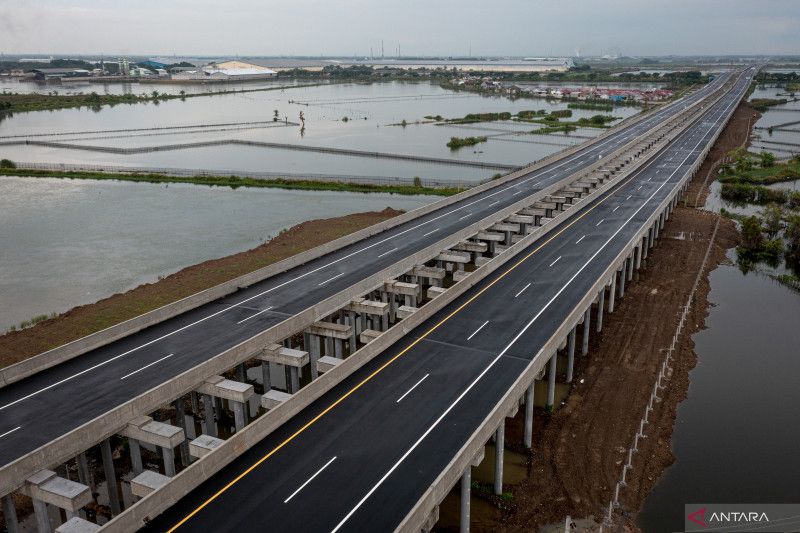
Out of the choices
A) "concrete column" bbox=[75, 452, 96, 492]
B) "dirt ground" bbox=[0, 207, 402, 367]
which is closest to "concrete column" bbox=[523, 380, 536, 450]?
"concrete column" bbox=[75, 452, 96, 492]

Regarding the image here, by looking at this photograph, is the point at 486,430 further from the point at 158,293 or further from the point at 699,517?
the point at 158,293

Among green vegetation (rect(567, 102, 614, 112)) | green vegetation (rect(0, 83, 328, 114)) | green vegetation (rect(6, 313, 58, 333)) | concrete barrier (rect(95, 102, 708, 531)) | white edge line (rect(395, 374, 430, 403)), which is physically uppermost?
green vegetation (rect(0, 83, 328, 114))

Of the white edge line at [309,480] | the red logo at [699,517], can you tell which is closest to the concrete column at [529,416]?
the red logo at [699,517]

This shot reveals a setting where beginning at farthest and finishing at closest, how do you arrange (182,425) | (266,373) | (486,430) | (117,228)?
(117,228) < (266,373) < (182,425) < (486,430)

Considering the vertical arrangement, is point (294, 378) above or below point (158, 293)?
below

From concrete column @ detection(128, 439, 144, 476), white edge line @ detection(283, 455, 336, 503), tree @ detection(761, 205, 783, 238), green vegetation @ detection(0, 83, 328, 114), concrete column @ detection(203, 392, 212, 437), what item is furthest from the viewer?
green vegetation @ detection(0, 83, 328, 114)

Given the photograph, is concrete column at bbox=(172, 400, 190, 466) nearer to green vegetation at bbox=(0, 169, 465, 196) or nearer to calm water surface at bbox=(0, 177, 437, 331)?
calm water surface at bbox=(0, 177, 437, 331)

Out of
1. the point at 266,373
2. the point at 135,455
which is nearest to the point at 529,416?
the point at 266,373
